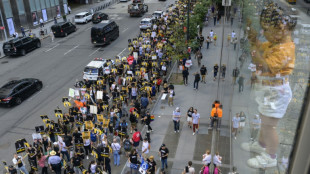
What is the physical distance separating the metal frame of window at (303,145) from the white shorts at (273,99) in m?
0.37

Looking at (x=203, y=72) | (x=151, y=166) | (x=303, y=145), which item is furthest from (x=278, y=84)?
(x=203, y=72)

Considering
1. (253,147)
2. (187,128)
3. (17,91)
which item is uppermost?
(253,147)

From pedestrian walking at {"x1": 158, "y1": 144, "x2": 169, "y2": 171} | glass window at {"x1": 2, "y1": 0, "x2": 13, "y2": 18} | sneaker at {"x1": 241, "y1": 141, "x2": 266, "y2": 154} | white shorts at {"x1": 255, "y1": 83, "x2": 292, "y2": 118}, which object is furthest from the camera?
glass window at {"x1": 2, "y1": 0, "x2": 13, "y2": 18}

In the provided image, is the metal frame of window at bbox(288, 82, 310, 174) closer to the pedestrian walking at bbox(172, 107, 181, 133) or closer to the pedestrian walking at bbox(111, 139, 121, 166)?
the pedestrian walking at bbox(111, 139, 121, 166)

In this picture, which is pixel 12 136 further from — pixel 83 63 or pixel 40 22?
pixel 40 22

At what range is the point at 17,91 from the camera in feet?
61.9

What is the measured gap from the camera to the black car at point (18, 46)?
27391 mm

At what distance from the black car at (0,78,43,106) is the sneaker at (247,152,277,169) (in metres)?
18.5

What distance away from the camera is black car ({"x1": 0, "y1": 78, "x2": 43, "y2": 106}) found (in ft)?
59.7

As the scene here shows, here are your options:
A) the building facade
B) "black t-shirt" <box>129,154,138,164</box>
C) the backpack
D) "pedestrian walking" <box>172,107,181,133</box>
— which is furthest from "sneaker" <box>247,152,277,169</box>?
the building facade

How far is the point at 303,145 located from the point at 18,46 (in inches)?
1179

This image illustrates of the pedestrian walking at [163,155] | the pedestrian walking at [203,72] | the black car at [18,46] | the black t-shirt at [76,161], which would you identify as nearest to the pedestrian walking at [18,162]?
the black t-shirt at [76,161]

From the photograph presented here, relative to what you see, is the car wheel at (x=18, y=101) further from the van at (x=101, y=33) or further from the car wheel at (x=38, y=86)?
the van at (x=101, y=33)

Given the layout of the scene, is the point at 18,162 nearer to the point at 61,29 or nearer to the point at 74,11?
the point at 61,29
